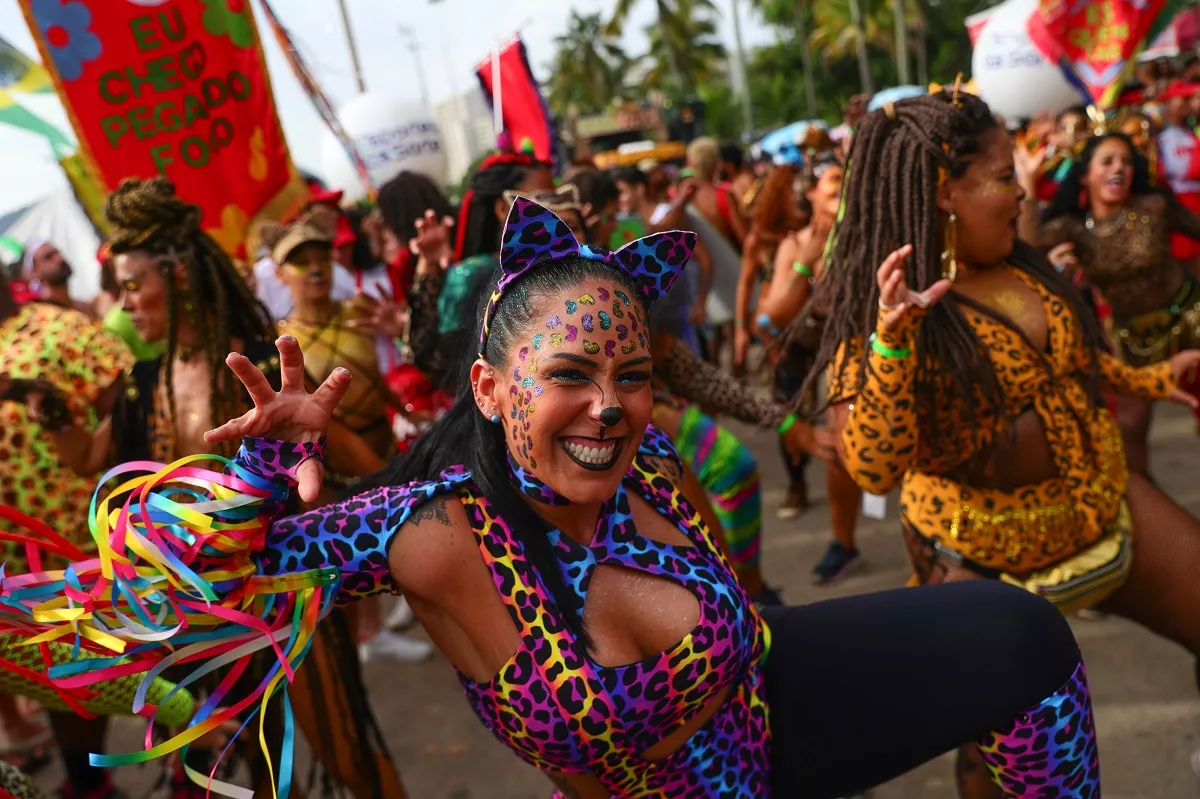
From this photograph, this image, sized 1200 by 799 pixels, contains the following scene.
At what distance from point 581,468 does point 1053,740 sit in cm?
109

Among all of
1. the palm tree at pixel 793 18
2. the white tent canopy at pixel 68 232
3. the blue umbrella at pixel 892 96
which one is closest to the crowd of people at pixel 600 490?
the blue umbrella at pixel 892 96

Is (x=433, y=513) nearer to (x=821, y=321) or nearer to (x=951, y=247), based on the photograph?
(x=951, y=247)

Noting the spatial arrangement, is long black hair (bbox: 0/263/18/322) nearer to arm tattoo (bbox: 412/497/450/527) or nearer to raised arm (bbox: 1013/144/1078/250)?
arm tattoo (bbox: 412/497/450/527)

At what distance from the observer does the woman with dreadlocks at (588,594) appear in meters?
1.63

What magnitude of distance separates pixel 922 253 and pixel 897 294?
413 millimetres

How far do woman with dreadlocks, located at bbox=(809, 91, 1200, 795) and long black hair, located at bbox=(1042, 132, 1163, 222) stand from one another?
2.35 meters

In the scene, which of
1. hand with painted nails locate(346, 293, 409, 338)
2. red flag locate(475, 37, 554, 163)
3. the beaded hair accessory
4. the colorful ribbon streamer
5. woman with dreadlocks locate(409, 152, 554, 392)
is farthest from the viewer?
red flag locate(475, 37, 554, 163)

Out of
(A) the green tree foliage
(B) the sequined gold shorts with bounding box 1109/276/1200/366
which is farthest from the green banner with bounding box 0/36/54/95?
(A) the green tree foliage

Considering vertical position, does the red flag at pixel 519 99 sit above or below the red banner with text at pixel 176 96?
below

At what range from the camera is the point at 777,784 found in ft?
6.49

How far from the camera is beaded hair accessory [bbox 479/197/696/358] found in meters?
1.67

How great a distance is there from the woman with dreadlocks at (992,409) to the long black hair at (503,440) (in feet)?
3.18

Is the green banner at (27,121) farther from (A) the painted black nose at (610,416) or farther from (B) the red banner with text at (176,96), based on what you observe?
(A) the painted black nose at (610,416)

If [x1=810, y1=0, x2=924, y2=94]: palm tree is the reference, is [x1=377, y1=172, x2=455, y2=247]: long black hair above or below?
above
